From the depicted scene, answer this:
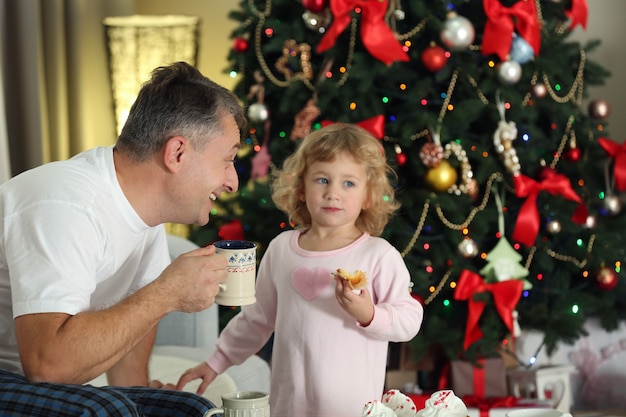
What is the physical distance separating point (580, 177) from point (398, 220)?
786 mm

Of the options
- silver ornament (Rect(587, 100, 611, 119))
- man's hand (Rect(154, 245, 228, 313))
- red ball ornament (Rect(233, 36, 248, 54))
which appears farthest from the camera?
silver ornament (Rect(587, 100, 611, 119))

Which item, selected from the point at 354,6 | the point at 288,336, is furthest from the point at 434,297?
the point at 288,336

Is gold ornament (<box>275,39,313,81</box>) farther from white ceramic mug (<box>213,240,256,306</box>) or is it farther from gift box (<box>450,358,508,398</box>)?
white ceramic mug (<box>213,240,256,306</box>)

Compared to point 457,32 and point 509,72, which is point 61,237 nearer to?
point 457,32

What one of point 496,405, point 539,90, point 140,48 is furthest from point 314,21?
point 496,405

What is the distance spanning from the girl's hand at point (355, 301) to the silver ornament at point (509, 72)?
1.44 metres

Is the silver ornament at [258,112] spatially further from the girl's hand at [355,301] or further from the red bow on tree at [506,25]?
the girl's hand at [355,301]

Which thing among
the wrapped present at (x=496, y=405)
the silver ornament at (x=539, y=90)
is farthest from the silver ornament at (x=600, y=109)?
the wrapped present at (x=496, y=405)

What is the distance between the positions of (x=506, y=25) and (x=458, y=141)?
41 cm

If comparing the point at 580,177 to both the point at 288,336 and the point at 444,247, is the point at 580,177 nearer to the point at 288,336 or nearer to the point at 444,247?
the point at 444,247

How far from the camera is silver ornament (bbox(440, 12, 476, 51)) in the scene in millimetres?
3121

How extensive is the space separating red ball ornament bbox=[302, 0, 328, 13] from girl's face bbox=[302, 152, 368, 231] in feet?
3.61

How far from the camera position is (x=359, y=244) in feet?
7.07

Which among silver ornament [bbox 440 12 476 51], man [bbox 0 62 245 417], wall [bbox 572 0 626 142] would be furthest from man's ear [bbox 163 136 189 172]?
wall [bbox 572 0 626 142]
